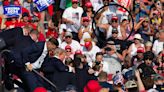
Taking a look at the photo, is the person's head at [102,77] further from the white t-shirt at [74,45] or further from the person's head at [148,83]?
the white t-shirt at [74,45]

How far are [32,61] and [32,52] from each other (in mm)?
176

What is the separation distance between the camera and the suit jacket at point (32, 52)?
1074cm

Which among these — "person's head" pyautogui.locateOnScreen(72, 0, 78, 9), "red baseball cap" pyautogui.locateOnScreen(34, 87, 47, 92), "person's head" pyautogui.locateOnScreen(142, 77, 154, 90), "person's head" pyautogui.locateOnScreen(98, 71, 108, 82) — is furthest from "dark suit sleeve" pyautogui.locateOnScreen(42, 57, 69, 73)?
"person's head" pyautogui.locateOnScreen(72, 0, 78, 9)

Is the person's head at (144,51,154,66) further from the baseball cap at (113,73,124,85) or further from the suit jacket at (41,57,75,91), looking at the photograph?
the suit jacket at (41,57,75,91)

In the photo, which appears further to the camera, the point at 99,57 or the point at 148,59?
the point at 99,57

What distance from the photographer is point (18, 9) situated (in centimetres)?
1332

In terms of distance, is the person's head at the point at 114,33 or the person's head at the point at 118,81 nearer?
the person's head at the point at 118,81

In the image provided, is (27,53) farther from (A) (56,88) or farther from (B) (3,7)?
(B) (3,7)

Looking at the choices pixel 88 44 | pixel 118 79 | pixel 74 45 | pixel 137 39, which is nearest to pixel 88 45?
pixel 88 44

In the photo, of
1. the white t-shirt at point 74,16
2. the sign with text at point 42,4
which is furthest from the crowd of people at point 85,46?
the sign with text at point 42,4

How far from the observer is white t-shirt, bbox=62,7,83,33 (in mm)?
14258

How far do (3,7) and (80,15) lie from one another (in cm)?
189

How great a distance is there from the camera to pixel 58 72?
10914mm

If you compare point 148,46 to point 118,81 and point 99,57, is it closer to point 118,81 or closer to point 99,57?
point 99,57
